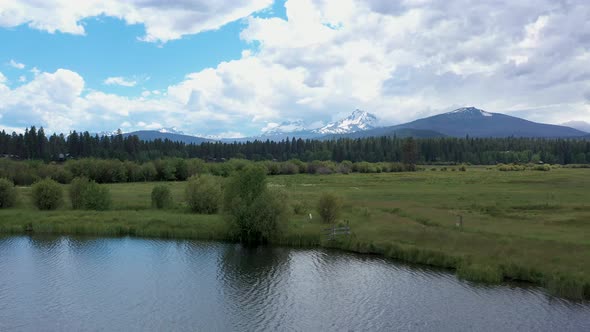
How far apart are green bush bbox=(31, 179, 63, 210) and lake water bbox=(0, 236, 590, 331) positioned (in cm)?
2561

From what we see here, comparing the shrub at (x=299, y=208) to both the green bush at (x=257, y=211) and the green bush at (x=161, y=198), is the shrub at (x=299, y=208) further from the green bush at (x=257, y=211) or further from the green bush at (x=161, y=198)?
the green bush at (x=161, y=198)

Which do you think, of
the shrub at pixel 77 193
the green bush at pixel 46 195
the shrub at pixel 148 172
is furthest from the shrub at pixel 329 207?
the shrub at pixel 148 172

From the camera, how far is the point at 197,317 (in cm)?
3328

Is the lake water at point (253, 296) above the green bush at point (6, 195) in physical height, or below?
below

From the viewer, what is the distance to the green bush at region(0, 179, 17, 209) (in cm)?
7762

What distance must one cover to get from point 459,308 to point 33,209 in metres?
69.6

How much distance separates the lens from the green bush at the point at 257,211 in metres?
55.9

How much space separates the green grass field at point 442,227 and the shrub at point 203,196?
241 cm

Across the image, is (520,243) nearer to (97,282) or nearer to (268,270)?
(268,270)

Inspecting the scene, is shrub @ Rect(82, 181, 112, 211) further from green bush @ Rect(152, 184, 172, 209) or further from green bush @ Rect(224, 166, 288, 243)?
green bush @ Rect(224, 166, 288, 243)

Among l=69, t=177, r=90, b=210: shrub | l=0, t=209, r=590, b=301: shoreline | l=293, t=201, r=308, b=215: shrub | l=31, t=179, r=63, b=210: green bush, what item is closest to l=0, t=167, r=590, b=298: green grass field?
l=0, t=209, r=590, b=301: shoreline

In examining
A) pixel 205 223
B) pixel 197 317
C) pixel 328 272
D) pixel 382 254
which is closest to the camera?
pixel 197 317

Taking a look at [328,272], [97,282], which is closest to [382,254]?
[328,272]

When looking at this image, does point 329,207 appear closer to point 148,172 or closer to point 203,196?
point 203,196
